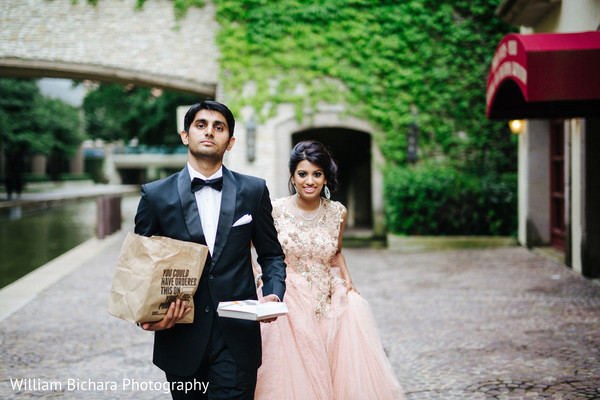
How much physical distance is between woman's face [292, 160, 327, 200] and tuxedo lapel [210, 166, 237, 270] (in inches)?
38.6

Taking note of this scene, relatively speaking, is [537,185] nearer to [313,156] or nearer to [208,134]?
[313,156]

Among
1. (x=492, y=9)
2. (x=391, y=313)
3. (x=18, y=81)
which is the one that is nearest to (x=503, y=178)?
(x=492, y=9)

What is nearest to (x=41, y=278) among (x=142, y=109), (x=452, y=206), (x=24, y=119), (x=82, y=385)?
(x=82, y=385)

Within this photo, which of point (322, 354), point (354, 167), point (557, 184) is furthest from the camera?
point (354, 167)

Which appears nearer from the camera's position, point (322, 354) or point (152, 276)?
point (152, 276)

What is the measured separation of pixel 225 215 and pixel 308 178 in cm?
110

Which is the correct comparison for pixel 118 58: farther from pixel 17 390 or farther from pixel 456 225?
pixel 17 390

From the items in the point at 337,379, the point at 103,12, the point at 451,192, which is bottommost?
the point at 337,379

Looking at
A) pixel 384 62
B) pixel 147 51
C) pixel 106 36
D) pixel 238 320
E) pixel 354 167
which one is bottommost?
pixel 238 320

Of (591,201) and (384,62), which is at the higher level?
(384,62)

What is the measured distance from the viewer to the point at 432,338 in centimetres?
542

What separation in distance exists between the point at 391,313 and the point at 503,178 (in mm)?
7237

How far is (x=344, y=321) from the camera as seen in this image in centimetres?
338

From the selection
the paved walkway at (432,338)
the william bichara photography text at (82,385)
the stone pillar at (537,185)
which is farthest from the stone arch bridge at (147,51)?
the william bichara photography text at (82,385)
